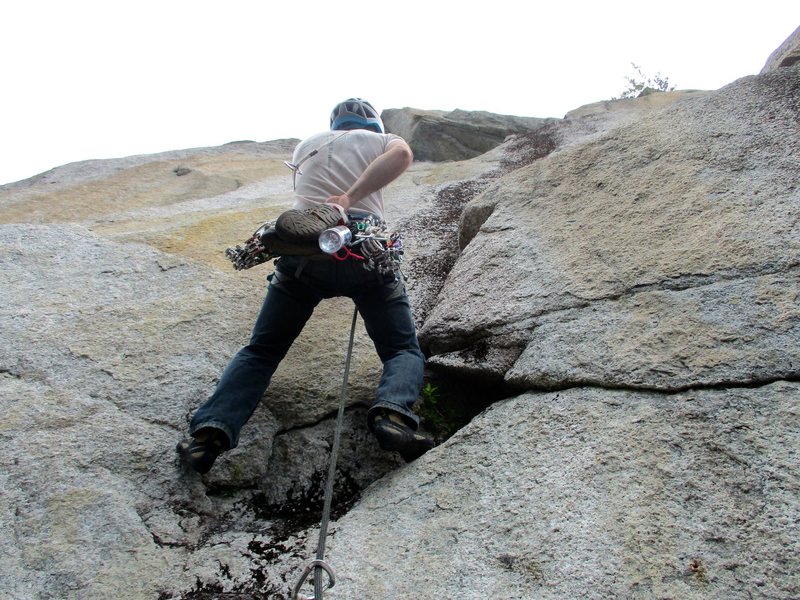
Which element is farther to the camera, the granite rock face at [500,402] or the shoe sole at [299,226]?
the shoe sole at [299,226]

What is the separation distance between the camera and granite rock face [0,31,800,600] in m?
2.90

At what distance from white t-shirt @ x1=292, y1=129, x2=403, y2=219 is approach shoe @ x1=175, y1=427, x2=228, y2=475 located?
156 cm

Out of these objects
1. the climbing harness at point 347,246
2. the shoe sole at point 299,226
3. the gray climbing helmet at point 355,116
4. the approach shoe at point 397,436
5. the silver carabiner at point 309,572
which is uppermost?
the gray climbing helmet at point 355,116

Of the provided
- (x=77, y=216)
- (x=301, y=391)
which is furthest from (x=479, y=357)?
(x=77, y=216)

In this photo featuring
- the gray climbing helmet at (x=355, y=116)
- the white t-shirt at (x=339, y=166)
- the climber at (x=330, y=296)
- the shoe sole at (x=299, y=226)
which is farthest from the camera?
the gray climbing helmet at (x=355, y=116)

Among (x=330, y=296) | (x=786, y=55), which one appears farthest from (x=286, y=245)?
(x=786, y=55)

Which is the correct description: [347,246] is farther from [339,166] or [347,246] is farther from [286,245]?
[339,166]

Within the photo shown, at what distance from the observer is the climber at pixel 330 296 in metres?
3.77

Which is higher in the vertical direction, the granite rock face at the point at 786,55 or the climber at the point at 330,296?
the granite rock face at the point at 786,55

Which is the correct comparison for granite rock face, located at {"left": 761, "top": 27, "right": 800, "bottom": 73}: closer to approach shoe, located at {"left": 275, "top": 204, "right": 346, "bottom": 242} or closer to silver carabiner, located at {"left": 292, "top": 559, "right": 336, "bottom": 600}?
approach shoe, located at {"left": 275, "top": 204, "right": 346, "bottom": 242}

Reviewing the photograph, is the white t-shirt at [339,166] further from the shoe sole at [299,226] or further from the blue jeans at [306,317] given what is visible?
the shoe sole at [299,226]

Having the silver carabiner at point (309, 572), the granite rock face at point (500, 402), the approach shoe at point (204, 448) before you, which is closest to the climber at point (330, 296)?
the approach shoe at point (204, 448)

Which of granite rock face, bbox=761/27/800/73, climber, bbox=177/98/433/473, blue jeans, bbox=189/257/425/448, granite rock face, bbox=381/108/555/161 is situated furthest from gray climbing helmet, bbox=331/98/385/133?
granite rock face, bbox=381/108/555/161

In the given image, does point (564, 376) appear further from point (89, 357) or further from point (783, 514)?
point (89, 357)
